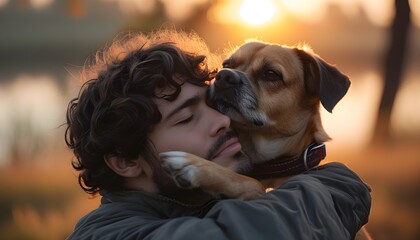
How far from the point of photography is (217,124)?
2.46 meters

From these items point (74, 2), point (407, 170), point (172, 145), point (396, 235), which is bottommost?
point (396, 235)

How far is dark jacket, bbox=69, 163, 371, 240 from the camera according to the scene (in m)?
1.82

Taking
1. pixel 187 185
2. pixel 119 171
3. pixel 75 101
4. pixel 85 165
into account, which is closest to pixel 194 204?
pixel 187 185

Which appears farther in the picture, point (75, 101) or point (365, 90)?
point (365, 90)

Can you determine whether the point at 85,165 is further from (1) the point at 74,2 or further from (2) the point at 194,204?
(1) the point at 74,2

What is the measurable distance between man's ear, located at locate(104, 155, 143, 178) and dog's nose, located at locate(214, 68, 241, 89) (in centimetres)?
63

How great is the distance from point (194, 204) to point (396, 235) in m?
4.33

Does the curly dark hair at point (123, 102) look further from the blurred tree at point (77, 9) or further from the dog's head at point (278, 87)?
the blurred tree at point (77, 9)

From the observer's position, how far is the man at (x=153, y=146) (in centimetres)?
216

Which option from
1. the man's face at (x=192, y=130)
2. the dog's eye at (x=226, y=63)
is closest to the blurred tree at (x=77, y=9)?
the dog's eye at (x=226, y=63)

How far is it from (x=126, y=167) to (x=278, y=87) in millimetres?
1080

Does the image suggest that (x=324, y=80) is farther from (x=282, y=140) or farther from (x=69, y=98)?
(x=69, y=98)

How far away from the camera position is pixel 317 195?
208cm

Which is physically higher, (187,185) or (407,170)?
(187,185)
